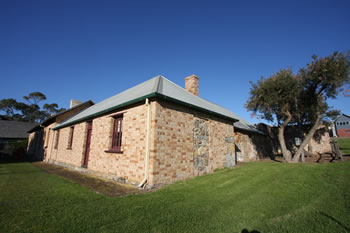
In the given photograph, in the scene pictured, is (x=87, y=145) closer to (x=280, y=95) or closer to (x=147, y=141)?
(x=147, y=141)

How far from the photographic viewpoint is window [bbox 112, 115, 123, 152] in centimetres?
773

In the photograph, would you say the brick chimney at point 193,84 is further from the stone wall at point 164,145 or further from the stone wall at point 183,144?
the stone wall at point 183,144

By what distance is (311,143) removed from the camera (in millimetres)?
18406

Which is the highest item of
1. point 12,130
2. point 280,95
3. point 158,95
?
point 280,95

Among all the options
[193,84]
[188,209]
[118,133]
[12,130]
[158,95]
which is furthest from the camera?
[12,130]

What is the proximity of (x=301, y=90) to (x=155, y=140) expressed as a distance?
13.6 m

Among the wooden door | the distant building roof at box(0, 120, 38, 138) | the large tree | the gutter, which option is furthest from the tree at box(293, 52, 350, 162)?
the distant building roof at box(0, 120, 38, 138)

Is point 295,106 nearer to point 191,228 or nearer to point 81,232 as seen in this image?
point 191,228

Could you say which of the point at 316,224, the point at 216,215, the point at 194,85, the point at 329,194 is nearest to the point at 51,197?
the point at 216,215

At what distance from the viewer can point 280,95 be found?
13.3 metres

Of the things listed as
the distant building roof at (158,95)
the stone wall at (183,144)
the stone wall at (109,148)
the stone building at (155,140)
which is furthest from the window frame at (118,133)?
the stone wall at (183,144)

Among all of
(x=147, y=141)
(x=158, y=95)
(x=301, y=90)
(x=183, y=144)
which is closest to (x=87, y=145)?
(x=147, y=141)

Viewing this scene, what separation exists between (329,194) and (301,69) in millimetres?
11825

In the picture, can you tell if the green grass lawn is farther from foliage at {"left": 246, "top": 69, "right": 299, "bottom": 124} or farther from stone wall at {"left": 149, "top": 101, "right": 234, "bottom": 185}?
foliage at {"left": 246, "top": 69, "right": 299, "bottom": 124}
